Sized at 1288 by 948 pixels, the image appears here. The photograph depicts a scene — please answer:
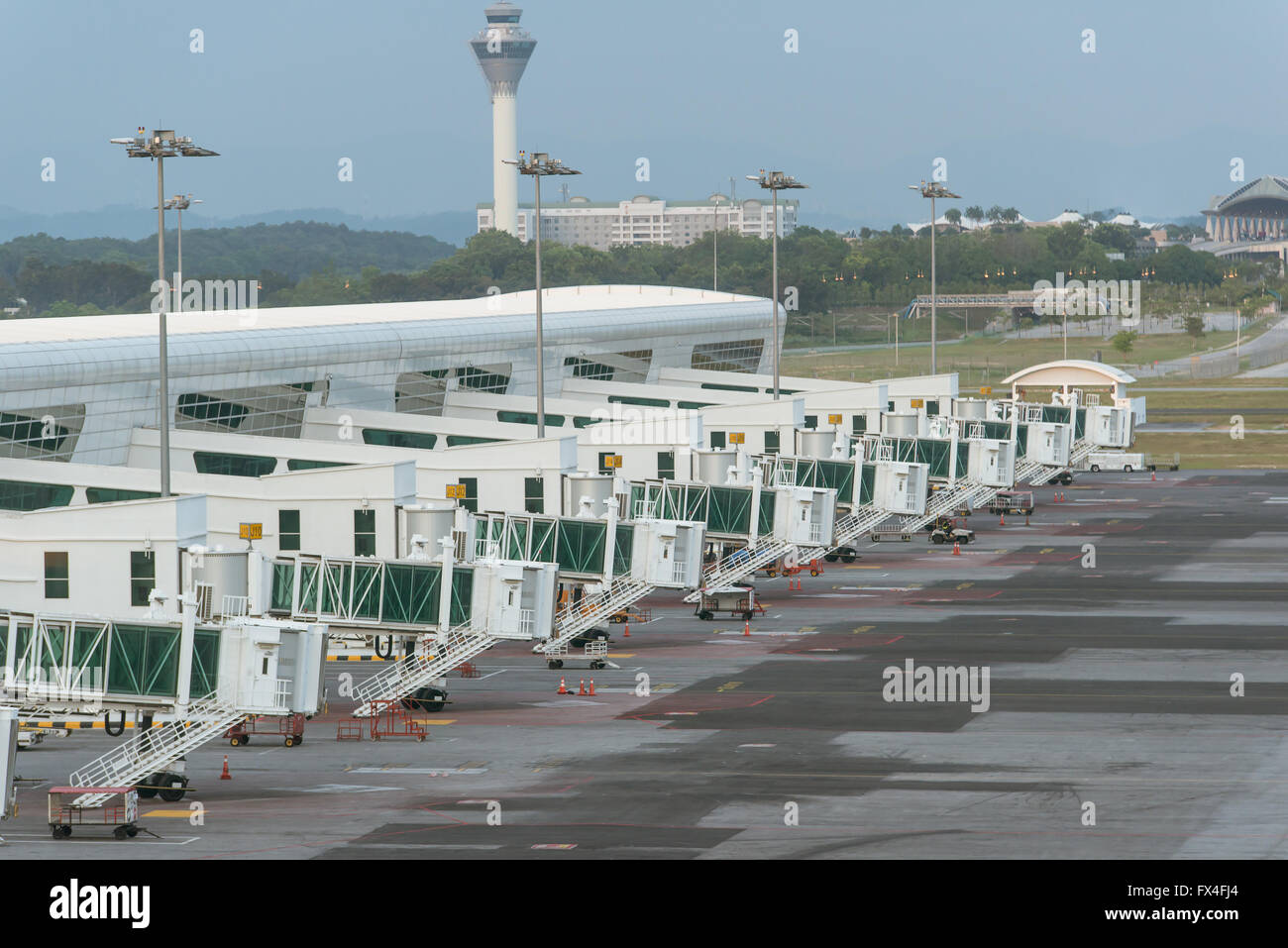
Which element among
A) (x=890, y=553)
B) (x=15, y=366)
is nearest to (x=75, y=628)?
(x=15, y=366)

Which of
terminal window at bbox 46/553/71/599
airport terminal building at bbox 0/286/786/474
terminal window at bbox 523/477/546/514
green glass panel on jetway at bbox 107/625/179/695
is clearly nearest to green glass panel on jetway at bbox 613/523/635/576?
terminal window at bbox 523/477/546/514

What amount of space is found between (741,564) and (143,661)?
3664cm

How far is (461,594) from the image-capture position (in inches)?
2281

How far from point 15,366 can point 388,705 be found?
96.5ft

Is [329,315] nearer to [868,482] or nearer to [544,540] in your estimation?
[868,482]

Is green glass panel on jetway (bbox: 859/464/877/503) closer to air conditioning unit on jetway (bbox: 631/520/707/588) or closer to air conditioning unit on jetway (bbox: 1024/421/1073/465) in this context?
air conditioning unit on jetway (bbox: 631/520/707/588)

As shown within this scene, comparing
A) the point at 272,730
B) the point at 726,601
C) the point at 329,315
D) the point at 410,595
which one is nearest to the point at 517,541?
the point at 410,595

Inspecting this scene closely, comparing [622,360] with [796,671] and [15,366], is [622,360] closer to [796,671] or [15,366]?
[15,366]

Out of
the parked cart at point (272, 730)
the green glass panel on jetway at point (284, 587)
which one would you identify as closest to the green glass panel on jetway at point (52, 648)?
the parked cart at point (272, 730)

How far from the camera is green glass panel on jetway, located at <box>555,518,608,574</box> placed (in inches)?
2586

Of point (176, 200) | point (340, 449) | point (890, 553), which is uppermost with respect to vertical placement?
point (176, 200)

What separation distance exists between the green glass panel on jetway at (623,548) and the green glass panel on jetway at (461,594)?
9.44 meters

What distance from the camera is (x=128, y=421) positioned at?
8206cm
